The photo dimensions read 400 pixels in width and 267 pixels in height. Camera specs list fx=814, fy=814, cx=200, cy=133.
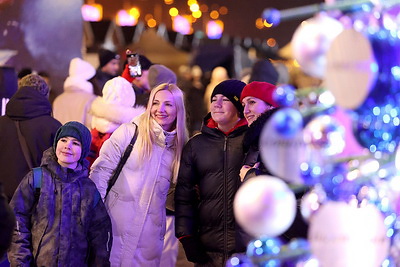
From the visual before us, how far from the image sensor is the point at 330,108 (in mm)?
3029

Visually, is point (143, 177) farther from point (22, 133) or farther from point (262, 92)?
point (22, 133)

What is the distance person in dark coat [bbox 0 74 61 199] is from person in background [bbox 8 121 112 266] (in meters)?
1.22

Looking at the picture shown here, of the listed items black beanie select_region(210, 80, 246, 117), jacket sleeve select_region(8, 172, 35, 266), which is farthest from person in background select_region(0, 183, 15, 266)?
black beanie select_region(210, 80, 246, 117)

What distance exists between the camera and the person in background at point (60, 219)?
536 cm

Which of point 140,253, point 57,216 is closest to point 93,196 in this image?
point 57,216

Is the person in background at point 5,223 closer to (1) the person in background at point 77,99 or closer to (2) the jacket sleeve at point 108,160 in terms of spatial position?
(2) the jacket sleeve at point 108,160

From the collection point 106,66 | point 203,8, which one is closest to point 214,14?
point 203,8

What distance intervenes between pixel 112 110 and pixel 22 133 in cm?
89

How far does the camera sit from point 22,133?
6.80 m

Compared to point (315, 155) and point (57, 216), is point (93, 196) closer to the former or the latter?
point (57, 216)

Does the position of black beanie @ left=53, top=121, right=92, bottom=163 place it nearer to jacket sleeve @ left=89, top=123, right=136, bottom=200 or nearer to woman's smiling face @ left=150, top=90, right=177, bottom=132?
jacket sleeve @ left=89, top=123, right=136, bottom=200

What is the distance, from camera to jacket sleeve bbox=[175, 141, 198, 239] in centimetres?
562

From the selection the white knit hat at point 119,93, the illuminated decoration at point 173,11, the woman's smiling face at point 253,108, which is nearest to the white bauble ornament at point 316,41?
the woman's smiling face at point 253,108

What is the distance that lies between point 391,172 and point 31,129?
4.35m
